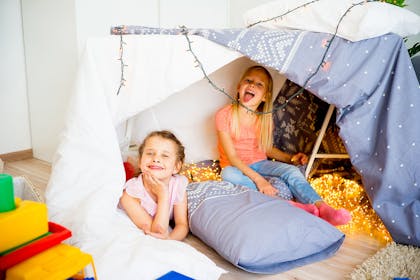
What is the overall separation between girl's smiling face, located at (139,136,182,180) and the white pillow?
656mm

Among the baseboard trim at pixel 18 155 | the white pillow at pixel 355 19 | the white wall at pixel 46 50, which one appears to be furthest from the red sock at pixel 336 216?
the baseboard trim at pixel 18 155

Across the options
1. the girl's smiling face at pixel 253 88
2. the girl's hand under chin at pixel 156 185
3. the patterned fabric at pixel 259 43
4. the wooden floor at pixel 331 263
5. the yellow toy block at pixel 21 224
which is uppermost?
the patterned fabric at pixel 259 43

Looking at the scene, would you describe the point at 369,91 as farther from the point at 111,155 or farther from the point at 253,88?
the point at 111,155

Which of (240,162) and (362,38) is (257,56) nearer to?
(362,38)

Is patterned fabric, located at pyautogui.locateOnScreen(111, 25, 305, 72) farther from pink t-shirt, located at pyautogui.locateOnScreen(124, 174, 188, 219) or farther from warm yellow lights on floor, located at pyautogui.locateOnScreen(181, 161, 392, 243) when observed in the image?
warm yellow lights on floor, located at pyautogui.locateOnScreen(181, 161, 392, 243)

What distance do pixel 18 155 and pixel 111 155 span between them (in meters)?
1.38

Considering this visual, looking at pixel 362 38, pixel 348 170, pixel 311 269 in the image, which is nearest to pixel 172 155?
pixel 311 269

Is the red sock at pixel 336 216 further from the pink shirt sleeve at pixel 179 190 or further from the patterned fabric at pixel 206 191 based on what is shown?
the pink shirt sleeve at pixel 179 190

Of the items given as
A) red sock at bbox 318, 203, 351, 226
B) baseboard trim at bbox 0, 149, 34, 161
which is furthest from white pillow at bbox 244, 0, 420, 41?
baseboard trim at bbox 0, 149, 34, 161

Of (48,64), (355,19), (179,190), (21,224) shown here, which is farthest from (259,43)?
(48,64)

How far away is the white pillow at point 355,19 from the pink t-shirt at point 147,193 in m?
0.73

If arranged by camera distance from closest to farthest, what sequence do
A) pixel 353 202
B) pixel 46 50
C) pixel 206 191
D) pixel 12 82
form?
1. pixel 206 191
2. pixel 353 202
3. pixel 46 50
4. pixel 12 82

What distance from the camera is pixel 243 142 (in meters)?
1.72

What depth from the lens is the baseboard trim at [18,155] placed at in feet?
7.13
